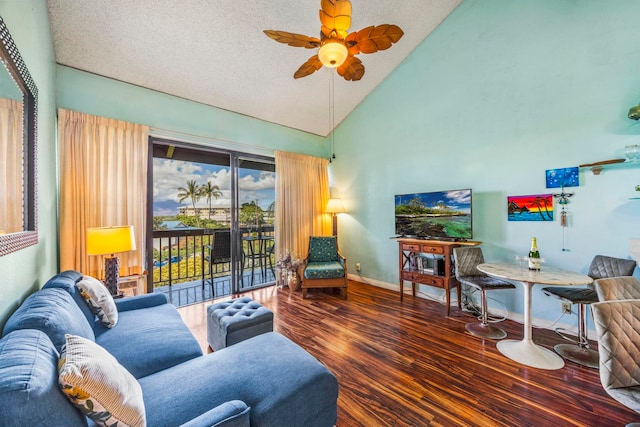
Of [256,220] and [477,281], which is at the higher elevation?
[256,220]

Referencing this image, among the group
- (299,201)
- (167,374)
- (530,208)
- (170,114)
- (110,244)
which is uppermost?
(170,114)

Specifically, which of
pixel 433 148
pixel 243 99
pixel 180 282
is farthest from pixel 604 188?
pixel 180 282

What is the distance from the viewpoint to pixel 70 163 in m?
2.61

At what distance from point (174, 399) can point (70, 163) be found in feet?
9.22

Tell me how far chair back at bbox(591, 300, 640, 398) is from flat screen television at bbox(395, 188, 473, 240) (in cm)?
182

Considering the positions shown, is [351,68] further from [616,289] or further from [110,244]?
[110,244]

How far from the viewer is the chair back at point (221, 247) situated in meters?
3.96

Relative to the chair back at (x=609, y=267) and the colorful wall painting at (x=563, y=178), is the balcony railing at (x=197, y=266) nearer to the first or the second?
the colorful wall painting at (x=563, y=178)

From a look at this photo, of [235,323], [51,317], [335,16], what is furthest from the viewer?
[235,323]

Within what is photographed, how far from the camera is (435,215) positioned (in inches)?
136

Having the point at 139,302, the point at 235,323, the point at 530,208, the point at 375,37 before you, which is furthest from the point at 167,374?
the point at 530,208

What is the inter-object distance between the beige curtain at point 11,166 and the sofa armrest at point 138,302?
1.05 metres

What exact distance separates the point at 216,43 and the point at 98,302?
2855 mm

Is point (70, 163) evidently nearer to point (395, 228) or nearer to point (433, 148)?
point (395, 228)
